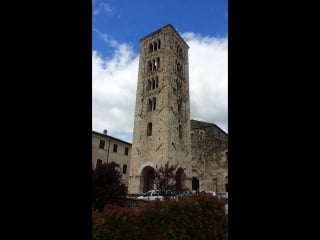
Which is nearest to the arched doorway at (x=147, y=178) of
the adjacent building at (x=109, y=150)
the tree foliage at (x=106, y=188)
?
the adjacent building at (x=109, y=150)

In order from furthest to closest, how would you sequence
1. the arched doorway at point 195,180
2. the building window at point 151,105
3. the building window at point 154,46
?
the arched doorway at point 195,180
the building window at point 154,46
the building window at point 151,105

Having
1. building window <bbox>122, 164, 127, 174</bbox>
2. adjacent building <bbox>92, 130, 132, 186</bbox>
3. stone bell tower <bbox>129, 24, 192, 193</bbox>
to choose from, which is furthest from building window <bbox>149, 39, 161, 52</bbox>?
building window <bbox>122, 164, 127, 174</bbox>

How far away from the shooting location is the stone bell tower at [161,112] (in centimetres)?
2338

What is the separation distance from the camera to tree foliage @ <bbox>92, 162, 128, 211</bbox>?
32.6 ft

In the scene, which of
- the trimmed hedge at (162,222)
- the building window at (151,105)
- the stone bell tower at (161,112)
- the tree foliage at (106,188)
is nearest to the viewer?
the trimmed hedge at (162,222)

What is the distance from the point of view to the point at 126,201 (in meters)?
10.7

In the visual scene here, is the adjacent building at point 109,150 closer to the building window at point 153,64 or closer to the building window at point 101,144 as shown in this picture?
the building window at point 101,144

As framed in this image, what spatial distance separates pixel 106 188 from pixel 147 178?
48.7ft

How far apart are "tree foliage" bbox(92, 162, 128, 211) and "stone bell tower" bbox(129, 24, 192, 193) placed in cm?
1171
